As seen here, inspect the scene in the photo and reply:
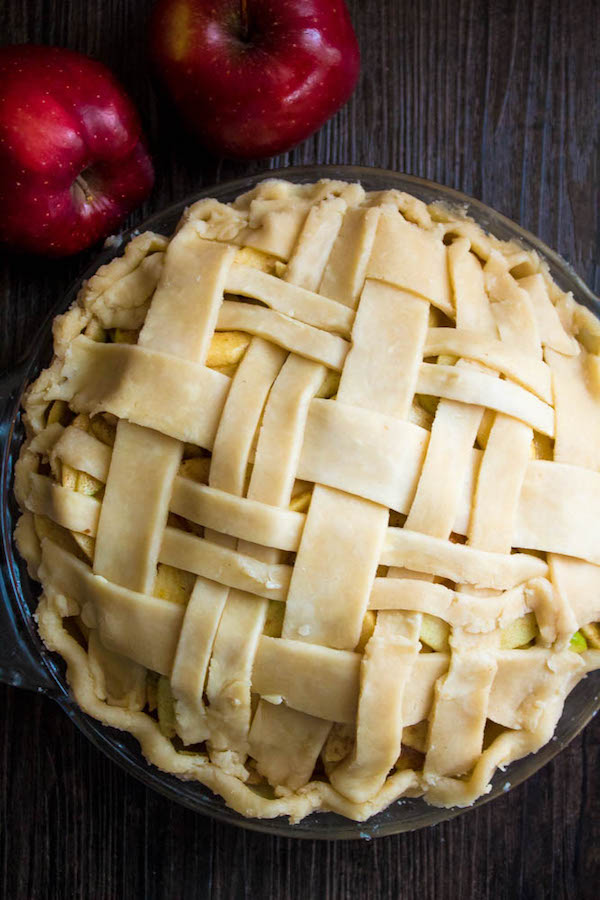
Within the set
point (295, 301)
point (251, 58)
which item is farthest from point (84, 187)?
point (295, 301)

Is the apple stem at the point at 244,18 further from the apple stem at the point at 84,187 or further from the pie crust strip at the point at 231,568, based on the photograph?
the pie crust strip at the point at 231,568

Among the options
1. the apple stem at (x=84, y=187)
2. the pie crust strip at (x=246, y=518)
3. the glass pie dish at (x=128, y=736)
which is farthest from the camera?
the apple stem at (x=84, y=187)

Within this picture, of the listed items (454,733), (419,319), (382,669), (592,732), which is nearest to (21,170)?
(419,319)

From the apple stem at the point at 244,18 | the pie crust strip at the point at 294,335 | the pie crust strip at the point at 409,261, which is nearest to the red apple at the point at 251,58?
the apple stem at the point at 244,18

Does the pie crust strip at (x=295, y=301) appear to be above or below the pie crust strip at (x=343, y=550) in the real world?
above

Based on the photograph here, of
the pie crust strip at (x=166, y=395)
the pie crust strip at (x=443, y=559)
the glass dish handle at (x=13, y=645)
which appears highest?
the pie crust strip at (x=166, y=395)
